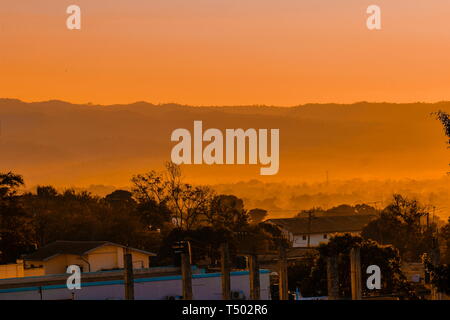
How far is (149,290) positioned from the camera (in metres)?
47.3

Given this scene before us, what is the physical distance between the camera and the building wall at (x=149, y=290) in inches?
1730

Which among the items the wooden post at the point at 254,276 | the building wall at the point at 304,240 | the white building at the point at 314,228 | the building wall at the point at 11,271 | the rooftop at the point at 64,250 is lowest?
the building wall at the point at 304,240

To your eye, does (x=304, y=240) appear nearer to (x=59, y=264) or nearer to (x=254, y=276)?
(x=59, y=264)

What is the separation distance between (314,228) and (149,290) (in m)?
105

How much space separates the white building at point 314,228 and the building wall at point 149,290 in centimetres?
9100

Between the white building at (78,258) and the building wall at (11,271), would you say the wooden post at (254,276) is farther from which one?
the building wall at (11,271)

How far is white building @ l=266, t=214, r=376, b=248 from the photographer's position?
483ft

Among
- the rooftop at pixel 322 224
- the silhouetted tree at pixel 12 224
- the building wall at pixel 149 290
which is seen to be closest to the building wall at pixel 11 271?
the silhouetted tree at pixel 12 224

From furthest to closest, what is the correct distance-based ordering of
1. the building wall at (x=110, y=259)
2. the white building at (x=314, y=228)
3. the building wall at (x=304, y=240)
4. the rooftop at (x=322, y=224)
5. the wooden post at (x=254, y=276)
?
the rooftop at (x=322, y=224)
the white building at (x=314, y=228)
the building wall at (x=304, y=240)
the building wall at (x=110, y=259)
the wooden post at (x=254, y=276)

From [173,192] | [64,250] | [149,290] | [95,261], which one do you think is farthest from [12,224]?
[173,192]

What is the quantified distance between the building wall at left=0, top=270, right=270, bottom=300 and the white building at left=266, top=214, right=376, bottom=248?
91.0 metres

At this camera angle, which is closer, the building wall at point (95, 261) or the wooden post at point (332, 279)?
the wooden post at point (332, 279)
